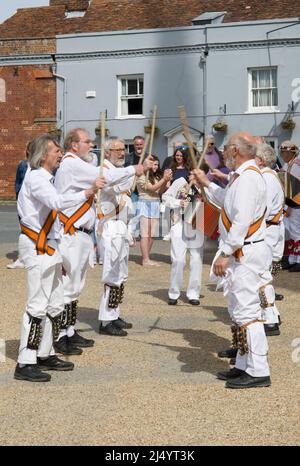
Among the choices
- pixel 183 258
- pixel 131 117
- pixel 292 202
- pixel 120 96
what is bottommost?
pixel 183 258

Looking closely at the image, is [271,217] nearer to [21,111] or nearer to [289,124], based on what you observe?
[289,124]

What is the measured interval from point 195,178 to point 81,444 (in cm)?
254

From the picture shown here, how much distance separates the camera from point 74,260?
7.67 m

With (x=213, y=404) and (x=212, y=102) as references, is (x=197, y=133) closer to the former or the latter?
(x=212, y=102)

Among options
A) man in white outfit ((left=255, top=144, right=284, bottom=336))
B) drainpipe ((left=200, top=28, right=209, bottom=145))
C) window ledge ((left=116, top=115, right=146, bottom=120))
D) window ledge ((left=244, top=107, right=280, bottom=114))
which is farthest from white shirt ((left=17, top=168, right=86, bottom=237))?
window ledge ((left=116, top=115, right=146, bottom=120))

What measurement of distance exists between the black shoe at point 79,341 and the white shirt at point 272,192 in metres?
2.12

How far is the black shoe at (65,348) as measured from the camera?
7586mm

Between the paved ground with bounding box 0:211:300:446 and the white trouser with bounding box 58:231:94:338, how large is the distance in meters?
Answer: 0.52

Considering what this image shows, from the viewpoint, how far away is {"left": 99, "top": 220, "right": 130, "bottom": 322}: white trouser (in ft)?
27.8

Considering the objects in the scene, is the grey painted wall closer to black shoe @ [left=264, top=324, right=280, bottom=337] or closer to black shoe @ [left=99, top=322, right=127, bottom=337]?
black shoe @ [left=264, top=324, right=280, bottom=337]

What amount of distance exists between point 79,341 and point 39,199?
188cm

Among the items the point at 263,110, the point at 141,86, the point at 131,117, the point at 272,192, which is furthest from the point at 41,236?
the point at 141,86

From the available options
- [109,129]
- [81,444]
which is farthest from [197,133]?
[81,444]

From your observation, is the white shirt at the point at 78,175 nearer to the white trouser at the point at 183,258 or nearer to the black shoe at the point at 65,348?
the black shoe at the point at 65,348
